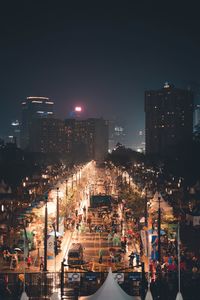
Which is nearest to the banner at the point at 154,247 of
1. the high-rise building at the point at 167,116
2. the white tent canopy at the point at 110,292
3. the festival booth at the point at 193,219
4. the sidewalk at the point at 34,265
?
the sidewalk at the point at 34,265

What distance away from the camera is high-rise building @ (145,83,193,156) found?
179 metres

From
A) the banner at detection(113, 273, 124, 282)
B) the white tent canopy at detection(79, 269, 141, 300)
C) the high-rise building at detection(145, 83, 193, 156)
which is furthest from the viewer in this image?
the high-rise building at detection(145, 83, 193, 156)

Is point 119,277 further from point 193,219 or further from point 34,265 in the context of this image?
point 193,219

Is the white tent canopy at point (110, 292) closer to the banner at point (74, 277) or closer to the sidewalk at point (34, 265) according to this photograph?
the banner at point (74, 277)

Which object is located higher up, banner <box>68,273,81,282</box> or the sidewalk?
banner <box>68,273,81,282</box>

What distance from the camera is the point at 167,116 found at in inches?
7185

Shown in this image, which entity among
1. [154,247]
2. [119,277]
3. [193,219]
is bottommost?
[119,277]

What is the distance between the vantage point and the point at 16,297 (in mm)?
17734

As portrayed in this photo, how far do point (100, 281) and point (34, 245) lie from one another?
357 inches

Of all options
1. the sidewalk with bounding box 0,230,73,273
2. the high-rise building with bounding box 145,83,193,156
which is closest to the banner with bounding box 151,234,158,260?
the sidewalk with bounding box 0,230,73,273

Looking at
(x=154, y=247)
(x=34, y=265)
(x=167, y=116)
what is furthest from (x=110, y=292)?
(x=167, y=116)

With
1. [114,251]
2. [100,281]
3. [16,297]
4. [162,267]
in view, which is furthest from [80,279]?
[114,251]

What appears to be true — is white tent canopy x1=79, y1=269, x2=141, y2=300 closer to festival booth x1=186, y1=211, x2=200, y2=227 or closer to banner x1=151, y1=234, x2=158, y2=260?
banner x1=151, y1=234, x2=158, y2=260

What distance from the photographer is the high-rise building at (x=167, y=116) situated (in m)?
179
